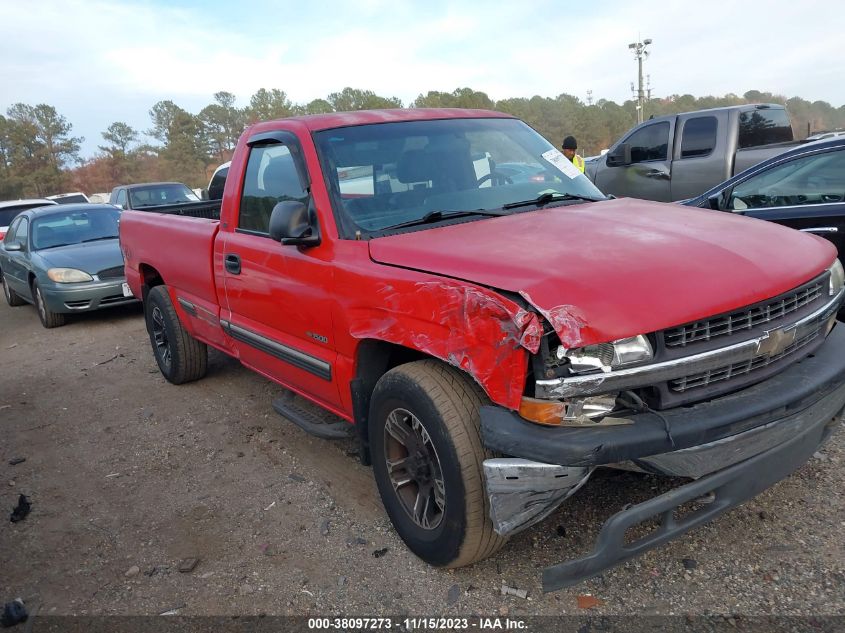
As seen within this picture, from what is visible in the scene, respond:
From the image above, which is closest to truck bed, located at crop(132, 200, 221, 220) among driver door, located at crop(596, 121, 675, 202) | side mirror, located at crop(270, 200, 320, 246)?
side mirror, located at crop(270, 200, 320, 246)

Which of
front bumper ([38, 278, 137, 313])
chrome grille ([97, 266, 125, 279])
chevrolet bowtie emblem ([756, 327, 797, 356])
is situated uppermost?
chevrolet bowtie emblem ([756, 327, 797, 356])

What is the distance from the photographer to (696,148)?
862 cm

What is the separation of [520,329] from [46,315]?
8570mm

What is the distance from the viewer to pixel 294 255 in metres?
3.37

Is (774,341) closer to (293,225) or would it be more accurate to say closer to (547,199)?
(547,199)

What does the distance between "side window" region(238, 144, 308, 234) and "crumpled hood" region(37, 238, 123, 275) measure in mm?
5424

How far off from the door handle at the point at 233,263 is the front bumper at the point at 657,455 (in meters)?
2.19

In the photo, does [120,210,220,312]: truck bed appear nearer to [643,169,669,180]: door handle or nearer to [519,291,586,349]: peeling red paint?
[519,291,586,349]: peeling red paint

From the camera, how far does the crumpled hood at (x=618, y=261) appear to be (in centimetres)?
218

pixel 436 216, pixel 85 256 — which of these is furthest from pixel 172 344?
pixel 85 256

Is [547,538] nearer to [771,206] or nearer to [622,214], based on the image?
[622,214]

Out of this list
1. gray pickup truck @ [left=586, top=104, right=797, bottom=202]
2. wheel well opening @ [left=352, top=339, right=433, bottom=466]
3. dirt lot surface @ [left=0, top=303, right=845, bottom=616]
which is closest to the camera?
dirt lot surface @ [left=0, top=303, right=845, bottom=616]

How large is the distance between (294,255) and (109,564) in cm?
175

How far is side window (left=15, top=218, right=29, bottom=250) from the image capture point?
923 cm
